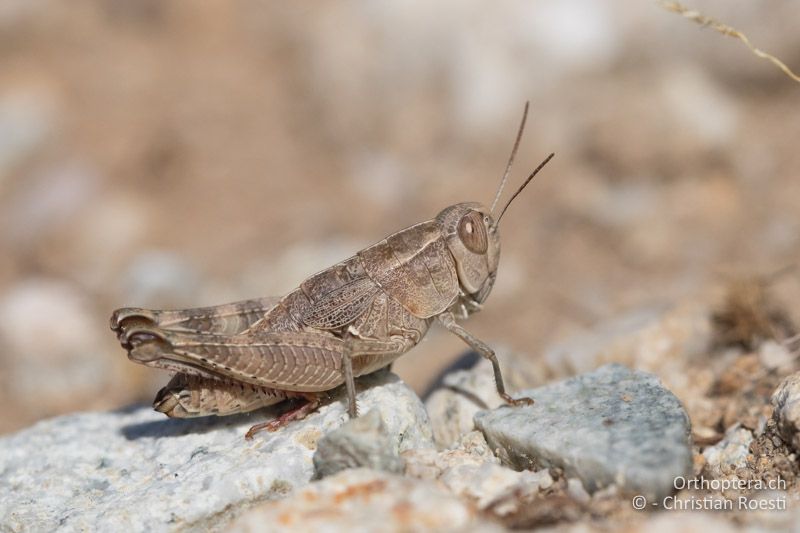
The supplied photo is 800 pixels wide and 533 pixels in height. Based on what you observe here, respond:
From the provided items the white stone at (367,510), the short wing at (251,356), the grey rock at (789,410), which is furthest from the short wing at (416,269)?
the grey rock at (789,410)

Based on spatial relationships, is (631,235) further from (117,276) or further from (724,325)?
(117,276)

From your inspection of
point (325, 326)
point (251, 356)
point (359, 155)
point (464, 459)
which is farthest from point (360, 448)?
point (359, 155)

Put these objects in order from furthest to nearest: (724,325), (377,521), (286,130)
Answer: (286,130)
(724,325)
(377,521)

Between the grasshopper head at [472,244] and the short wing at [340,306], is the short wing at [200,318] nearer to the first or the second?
the short wing at [340,306]

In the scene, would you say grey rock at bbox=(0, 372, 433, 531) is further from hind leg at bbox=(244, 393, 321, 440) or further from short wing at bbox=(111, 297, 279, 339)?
short wing at bbox=(111, 297, 279, 339)

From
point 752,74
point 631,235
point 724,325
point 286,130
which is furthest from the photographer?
point 286,130

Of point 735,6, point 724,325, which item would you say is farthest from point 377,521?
point 735,6

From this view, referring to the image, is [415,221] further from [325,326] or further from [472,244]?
[325,326]

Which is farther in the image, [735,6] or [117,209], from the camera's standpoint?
[117,209]
